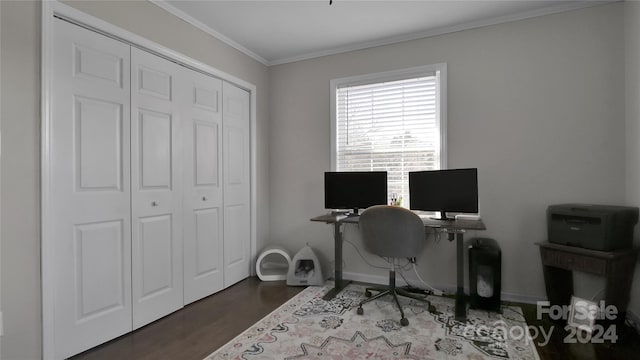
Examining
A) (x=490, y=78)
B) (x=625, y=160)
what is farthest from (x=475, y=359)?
(x=490, y=78)

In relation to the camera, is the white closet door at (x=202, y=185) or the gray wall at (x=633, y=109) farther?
the white closet door at (x=202, y=185)

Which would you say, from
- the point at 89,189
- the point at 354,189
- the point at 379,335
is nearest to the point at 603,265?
the point at 379,335

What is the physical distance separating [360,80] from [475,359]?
2.79m

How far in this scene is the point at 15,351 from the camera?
5.75 ft

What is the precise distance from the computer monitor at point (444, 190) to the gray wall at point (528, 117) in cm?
33

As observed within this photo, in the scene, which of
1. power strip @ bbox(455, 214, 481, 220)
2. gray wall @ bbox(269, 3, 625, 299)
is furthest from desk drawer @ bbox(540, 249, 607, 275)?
power strip @ bbox(455, 214, 481, 220)

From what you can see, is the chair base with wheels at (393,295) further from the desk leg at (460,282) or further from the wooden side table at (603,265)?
the wooden side table at (603,265)

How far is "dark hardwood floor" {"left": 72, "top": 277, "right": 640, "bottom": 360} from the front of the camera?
203cm

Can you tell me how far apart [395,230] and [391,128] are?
132 centimetres

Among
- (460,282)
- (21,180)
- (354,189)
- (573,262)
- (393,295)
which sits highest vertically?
(21,180)

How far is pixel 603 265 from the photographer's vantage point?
7.09ft

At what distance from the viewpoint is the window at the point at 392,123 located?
3172 millimetres

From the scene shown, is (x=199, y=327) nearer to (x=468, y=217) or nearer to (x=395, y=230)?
(x=395, y=230)

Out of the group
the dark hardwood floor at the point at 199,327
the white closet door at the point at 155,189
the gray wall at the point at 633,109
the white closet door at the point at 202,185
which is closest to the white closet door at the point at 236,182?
the white closet door at the point at 202,185
